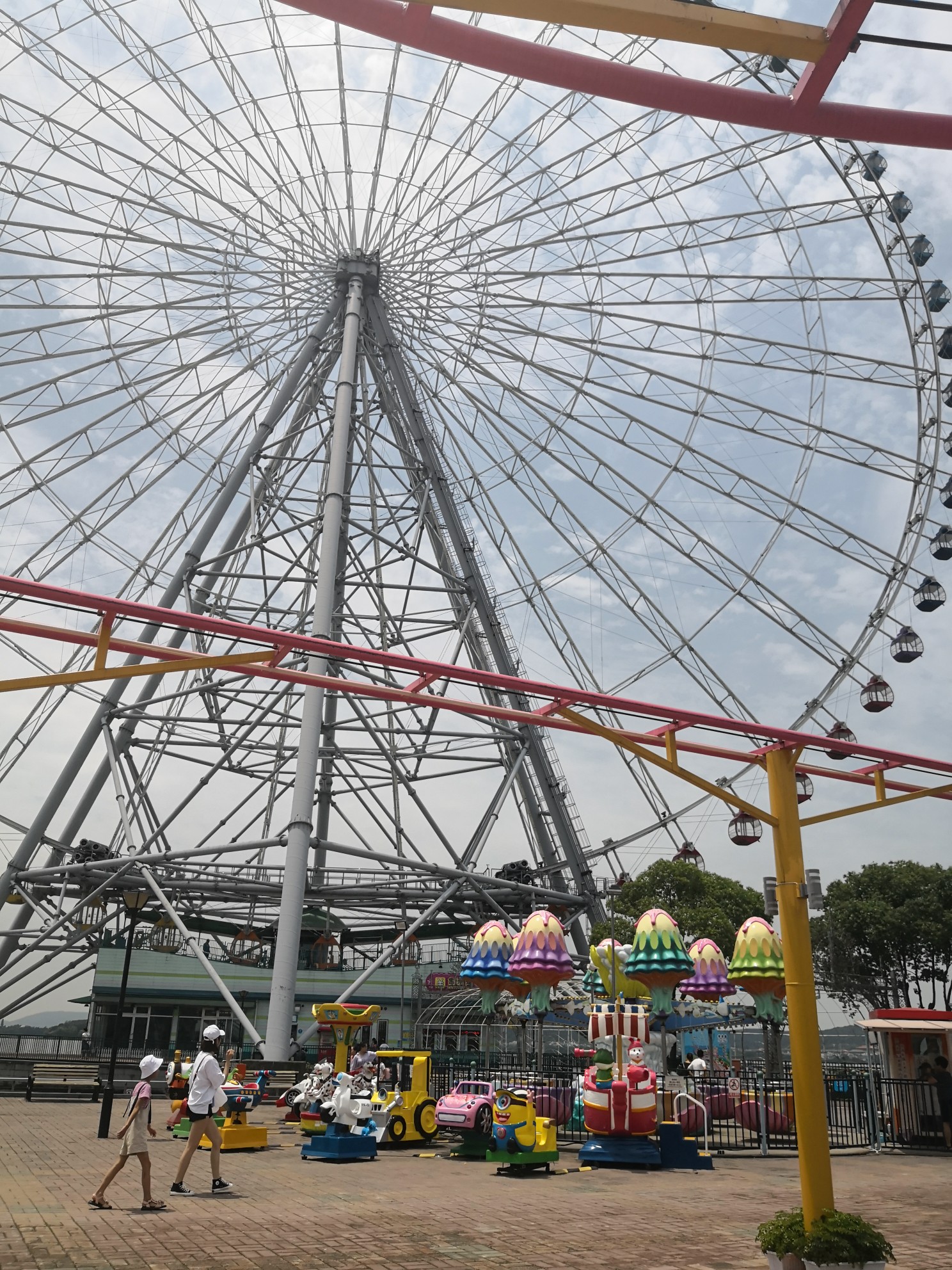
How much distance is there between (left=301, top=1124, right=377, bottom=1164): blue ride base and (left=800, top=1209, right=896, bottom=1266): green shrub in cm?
966

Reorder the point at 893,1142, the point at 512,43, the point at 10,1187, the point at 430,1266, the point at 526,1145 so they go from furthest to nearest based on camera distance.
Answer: the point at 893,1142, the point at 526,1145, the point at 10,1187, the point at 430,1266, the point at 512,43

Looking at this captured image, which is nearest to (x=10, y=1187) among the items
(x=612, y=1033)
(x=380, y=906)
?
(x=612, y=1033)

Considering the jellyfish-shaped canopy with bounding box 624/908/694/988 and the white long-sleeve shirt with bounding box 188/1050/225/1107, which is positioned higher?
the jellyfish-shaped canopy with bounding box 624/908/694/988

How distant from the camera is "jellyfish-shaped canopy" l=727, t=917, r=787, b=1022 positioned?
2233 centimetres

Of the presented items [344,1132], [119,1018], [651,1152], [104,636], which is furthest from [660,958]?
[104,636]

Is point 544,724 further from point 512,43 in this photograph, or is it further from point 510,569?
point 510,569

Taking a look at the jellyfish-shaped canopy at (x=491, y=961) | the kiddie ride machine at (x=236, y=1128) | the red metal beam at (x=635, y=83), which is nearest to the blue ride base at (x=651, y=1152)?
the jellyfish-shaped canopy at (x=491, y=961)

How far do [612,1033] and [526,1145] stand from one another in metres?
3.34

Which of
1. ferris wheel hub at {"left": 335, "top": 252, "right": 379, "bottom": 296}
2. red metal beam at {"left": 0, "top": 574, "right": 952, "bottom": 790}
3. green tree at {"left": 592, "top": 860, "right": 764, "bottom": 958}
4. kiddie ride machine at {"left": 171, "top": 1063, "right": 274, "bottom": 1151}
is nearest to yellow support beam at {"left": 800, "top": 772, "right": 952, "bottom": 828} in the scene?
red metal beam at {"left": 0, "top": 574, "right": 952, "bottom": 790}

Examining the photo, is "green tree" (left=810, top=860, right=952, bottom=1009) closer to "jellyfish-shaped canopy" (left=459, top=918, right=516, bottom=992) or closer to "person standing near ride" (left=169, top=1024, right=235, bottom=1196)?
"jellyfish-shaped canopy" (left=459, top=918, right=516, bottom=992)

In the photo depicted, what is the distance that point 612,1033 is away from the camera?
18828 mm

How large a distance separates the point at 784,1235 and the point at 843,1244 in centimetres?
46

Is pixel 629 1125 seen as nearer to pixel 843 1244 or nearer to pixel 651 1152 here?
pixel 651 1152

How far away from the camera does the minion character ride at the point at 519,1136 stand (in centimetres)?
1583
